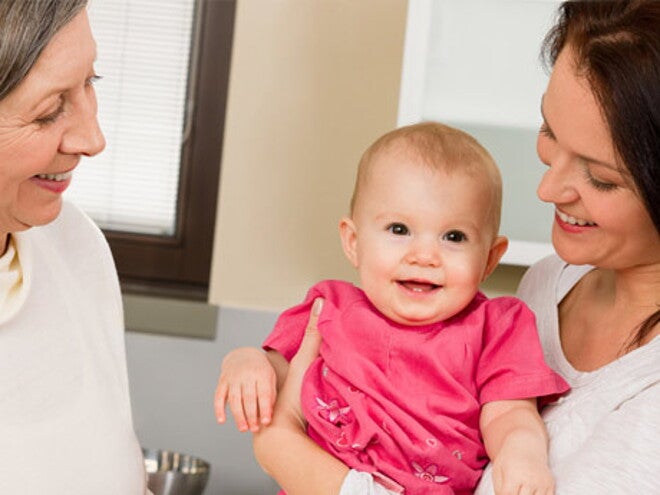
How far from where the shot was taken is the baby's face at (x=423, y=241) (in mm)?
1618

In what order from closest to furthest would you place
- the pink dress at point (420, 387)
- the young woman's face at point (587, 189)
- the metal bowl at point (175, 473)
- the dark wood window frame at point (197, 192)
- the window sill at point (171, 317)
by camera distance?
the young woman's face at point (587, 189), the pink dress at point (420, 387), the metal bowl at point (175, 473), the window sill at point (171, 317), the dark wood window frame at point (197, 192)

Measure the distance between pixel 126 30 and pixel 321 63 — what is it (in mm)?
717

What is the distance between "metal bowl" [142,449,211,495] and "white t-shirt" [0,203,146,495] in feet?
3.00

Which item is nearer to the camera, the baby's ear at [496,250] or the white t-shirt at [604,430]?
the white t-shirt at [604,430]

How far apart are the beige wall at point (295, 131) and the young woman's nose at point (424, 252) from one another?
1.40 meters

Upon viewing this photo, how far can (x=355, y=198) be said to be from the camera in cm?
173

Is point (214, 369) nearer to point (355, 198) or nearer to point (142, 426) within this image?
point (142, 426)

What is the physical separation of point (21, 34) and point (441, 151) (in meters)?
0.59

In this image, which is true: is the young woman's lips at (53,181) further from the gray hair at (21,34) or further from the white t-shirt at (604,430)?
the white t-shirt at (604,430)

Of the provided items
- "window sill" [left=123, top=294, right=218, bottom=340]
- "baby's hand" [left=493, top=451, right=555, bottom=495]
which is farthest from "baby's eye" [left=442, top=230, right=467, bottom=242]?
"window sill" [left=123, top=294, right=218, bottom=340]

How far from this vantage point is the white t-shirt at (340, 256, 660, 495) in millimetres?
1363

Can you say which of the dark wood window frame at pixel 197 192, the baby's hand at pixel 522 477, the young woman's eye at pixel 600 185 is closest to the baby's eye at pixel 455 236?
the young woman's eye at pixel 600 185

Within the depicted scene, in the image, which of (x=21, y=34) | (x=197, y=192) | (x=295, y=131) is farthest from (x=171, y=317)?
(x=21, y=34)

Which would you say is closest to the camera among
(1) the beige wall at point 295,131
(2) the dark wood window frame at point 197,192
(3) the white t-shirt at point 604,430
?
(3) the white t-shirt at point 604,430
